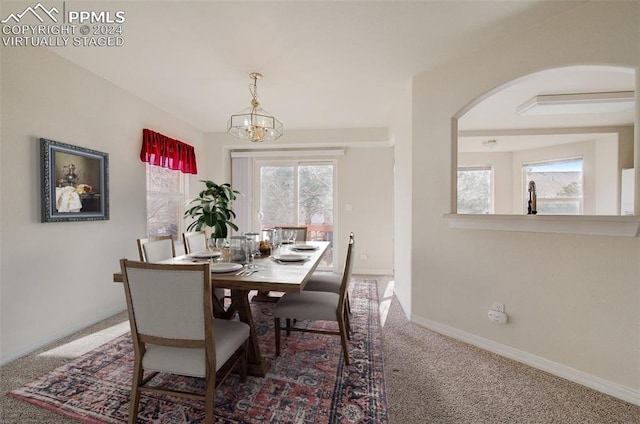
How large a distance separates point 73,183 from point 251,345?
7.27ft

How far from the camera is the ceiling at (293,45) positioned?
6.00 ft

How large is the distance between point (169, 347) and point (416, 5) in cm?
251

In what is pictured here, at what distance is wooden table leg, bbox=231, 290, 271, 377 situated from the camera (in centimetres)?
185

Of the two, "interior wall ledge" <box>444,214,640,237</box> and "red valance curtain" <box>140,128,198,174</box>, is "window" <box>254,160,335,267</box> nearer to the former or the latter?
"red valance curtain" <box>140,128,198,174</box>

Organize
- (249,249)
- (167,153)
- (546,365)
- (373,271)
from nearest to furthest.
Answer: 1. (546,365)
2. (249,249)
3. (167,153)
4. (373,271)

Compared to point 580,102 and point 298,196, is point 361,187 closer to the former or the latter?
point 298,196

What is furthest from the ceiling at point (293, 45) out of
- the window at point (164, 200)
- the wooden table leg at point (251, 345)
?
the wooden table leg at point (251, 345)

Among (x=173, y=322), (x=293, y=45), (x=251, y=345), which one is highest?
(x=293, y=45)

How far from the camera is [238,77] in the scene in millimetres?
2766

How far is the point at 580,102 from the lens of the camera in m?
3.01

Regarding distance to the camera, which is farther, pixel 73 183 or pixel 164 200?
pixel 164 200

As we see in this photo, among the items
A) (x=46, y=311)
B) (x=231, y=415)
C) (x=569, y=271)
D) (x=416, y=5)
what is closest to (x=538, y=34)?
(x=416, y=5)

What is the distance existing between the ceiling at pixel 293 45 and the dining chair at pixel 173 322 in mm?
1729

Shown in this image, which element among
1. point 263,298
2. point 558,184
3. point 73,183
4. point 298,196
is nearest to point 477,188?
point 558,184
